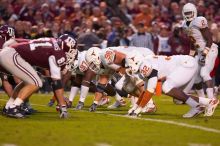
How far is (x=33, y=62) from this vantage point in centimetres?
1152

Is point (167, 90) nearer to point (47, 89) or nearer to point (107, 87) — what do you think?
point (107, 87)

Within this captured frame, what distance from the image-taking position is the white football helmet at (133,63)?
1186cm

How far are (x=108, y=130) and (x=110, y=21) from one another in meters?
11.4

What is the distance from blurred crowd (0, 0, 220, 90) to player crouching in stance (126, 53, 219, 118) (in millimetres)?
6135

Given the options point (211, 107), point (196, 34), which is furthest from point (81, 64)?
point (211, 107)

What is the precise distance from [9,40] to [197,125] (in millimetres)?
3719

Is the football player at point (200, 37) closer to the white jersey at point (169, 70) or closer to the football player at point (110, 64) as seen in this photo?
the white jersey at point (169, 70)

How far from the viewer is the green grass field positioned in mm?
8875

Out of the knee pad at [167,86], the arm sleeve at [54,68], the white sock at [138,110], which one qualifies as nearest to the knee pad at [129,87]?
the white sock at [138,110]

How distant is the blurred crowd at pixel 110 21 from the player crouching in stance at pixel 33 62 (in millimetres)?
6778

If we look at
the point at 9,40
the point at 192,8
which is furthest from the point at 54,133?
the point at 192,8

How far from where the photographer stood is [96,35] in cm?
1945

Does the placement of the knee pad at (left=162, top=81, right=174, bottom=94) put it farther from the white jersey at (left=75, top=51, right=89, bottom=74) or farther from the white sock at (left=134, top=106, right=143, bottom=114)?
the white jersey at (left=75, top=51, right=89, bottom=74)

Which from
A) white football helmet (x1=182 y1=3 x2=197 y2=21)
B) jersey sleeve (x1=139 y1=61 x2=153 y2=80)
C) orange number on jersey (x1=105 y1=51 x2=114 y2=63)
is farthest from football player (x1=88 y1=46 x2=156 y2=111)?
white football helmet (x1=182 y1=3 x2=197 y2=21)
